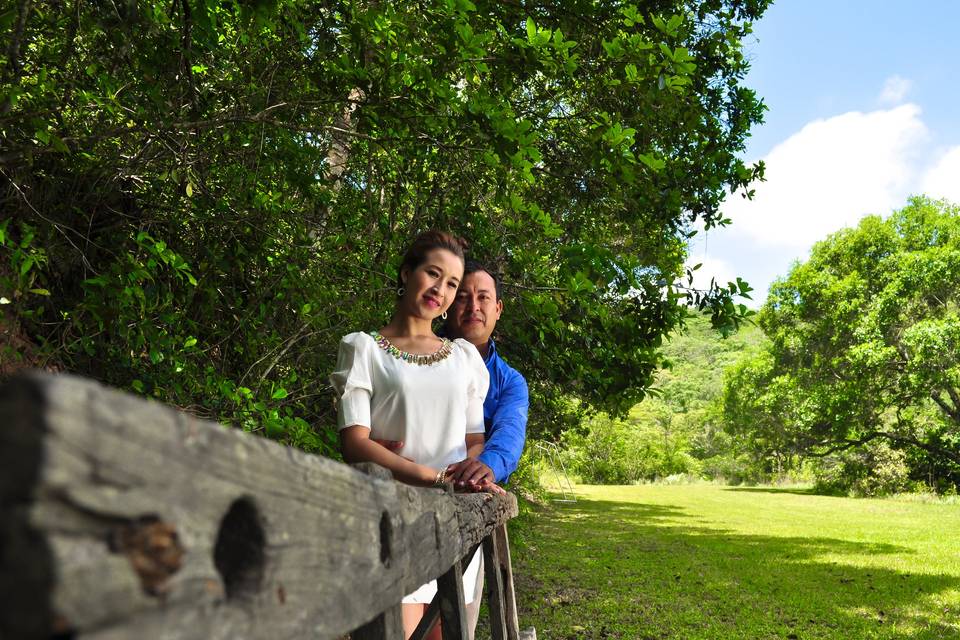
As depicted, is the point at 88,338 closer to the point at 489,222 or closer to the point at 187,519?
the point at 489,222

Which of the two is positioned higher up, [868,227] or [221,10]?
[868,227]

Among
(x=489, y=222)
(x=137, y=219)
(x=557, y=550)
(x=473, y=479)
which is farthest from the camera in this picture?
(x=557, y=550)

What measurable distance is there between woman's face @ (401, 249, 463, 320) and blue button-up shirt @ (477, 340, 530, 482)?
587 mm

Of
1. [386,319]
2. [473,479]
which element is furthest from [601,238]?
[473,479]

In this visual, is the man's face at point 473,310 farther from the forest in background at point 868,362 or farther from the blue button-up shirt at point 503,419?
the forest in background at point 868,362

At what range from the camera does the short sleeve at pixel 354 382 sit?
9.16ft

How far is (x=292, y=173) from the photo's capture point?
18.2ft

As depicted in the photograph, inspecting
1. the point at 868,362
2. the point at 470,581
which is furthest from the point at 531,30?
the point at 868,362

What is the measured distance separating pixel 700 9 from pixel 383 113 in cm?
470

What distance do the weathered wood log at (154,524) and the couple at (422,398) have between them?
1790mm

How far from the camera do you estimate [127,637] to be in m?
0.58

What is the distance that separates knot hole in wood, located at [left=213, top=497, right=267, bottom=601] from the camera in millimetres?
776

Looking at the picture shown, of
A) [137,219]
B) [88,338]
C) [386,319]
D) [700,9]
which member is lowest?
[88,338]

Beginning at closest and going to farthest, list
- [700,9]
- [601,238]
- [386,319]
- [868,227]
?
[386,319]
[700,9]
[601,238]
[868,227]
